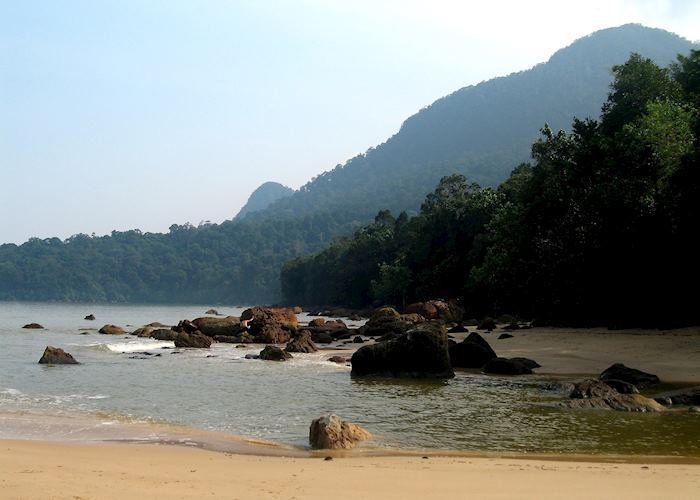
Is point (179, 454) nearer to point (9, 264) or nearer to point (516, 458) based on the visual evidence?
point (516, 458)

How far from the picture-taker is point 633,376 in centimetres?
1970

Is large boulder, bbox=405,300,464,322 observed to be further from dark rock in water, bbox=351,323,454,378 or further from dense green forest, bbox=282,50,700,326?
dark rock in water, bbox=351,323,454,378

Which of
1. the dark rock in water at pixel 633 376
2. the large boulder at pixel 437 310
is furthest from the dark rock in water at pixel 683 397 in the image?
the large boulder at pixel 437 310

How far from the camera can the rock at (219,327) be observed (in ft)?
151

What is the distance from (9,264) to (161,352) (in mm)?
185298

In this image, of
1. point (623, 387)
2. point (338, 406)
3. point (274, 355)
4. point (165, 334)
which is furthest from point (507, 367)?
point (165, 334)

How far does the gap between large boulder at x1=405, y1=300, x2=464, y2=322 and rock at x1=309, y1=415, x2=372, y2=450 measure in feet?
135

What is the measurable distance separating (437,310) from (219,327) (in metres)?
19.7

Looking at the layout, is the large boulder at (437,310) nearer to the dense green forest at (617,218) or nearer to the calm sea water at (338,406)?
the dense green forest at (617,218)

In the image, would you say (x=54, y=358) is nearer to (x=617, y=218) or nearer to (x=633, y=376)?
(x=633, y=376)

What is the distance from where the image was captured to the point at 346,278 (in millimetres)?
109750

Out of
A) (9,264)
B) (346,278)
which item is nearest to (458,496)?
(346,278)

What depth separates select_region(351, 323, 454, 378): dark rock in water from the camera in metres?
23.2

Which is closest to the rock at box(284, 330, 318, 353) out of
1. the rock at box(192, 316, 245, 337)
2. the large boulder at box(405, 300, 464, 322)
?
the rock at box(192, 316, 245, 337)
